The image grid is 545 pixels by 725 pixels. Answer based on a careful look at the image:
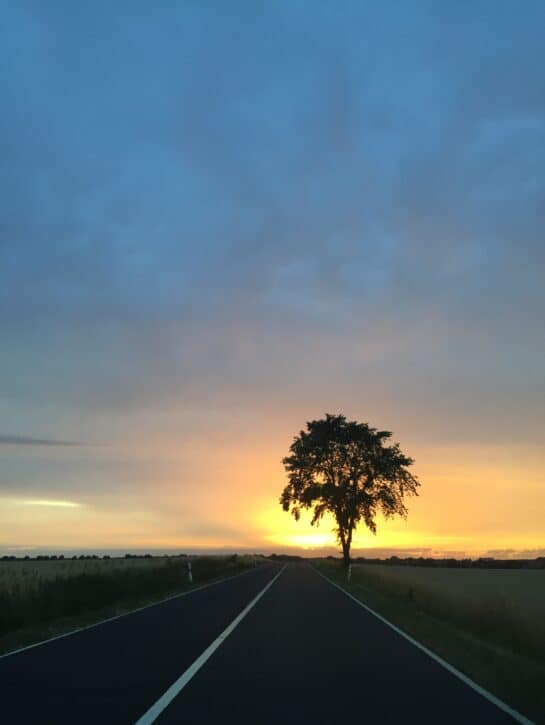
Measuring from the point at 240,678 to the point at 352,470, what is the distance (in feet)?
166

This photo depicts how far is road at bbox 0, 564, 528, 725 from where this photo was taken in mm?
8469

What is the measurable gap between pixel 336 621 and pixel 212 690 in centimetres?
1014

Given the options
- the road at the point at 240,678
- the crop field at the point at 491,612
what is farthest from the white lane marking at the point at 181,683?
the crop field at the point at 491,612

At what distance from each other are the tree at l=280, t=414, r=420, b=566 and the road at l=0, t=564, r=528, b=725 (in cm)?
4217

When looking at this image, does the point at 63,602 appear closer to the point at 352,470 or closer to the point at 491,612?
the point at 491,612

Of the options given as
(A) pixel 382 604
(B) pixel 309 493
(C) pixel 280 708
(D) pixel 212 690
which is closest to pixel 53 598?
(A) pixel 382 604

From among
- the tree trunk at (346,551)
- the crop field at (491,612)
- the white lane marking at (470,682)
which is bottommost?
the white lane marking at (470,682)

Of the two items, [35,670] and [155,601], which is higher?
[155,601]

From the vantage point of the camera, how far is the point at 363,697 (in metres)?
9.42

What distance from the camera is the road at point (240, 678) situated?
8.47m

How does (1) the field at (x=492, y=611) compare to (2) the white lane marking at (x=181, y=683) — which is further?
(1) the field at (x=492, y=611)

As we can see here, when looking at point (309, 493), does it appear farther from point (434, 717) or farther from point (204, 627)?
point (434, 717)

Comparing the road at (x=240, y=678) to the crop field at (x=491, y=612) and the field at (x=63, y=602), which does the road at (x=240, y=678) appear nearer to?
the field at (x=63, y=602)

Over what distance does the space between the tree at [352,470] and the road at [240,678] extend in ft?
138
